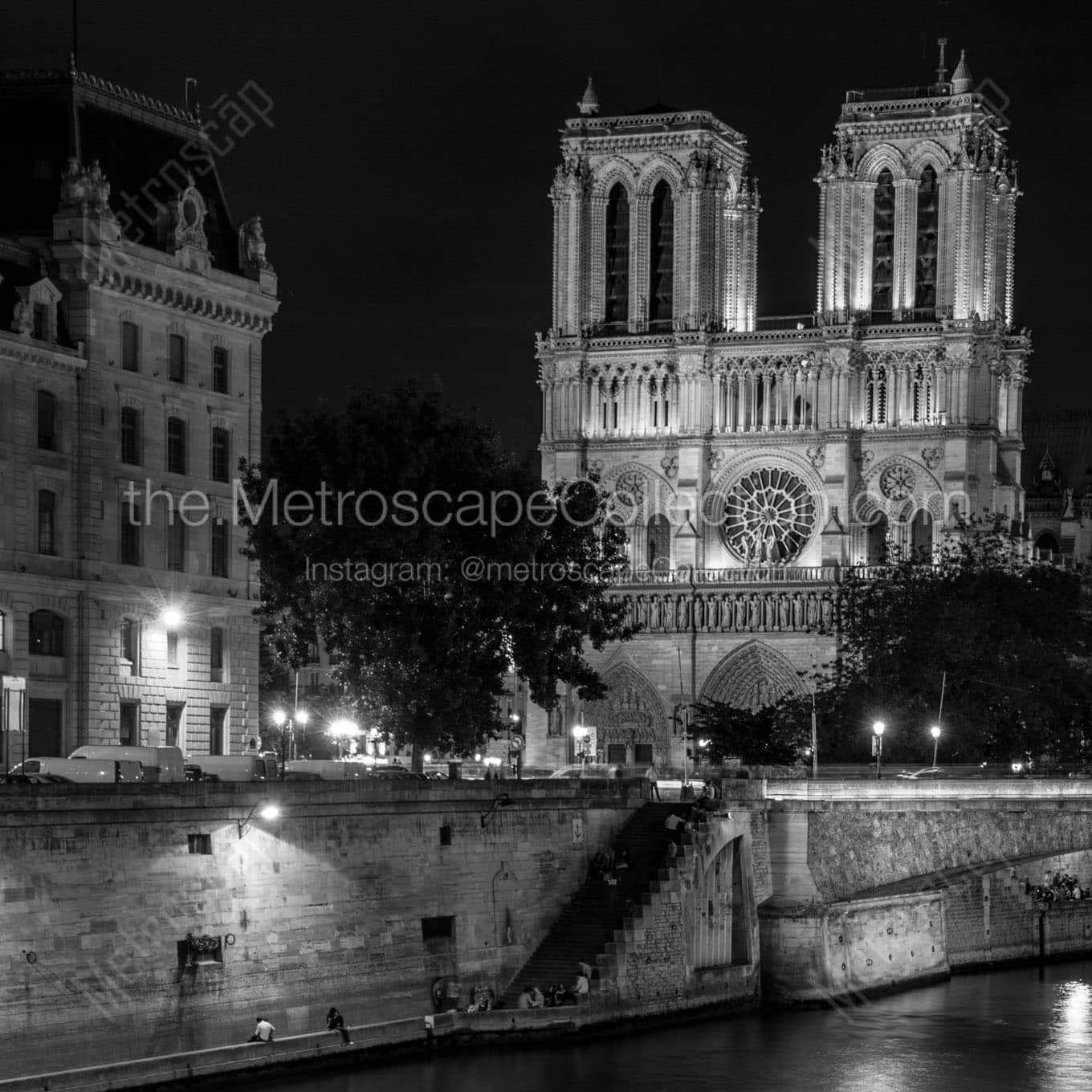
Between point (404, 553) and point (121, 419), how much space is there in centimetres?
725

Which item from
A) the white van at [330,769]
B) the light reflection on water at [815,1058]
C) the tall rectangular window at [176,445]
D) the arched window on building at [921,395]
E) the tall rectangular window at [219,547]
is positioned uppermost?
the arched window on building at [921,395]

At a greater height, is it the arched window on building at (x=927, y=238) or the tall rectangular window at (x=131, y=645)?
the arched window on building at (x=927, y=238)

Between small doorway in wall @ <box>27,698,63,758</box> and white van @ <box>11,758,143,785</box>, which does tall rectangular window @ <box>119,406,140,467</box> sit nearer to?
small doorway in wall @ <box>27,698,63,758</box>

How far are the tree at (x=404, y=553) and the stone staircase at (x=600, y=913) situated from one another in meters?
8.66

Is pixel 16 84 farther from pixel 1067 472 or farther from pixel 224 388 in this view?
pixel 1067 472

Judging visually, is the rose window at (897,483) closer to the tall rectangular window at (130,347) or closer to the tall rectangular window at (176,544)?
the tall rectangular window at (176,544)

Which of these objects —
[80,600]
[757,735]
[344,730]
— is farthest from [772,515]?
[80,600]

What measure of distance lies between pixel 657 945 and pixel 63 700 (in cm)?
1582

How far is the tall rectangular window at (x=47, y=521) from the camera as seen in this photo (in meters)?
61.4

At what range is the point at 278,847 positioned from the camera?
47.2 meters

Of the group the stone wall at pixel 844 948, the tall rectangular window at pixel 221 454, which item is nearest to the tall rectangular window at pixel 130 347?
the tall rectangular window at pixel 221 454

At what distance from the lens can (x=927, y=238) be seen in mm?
119750

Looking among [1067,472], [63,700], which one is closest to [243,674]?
[63,700]

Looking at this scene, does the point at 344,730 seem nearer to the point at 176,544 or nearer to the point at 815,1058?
the point at 176,544
